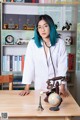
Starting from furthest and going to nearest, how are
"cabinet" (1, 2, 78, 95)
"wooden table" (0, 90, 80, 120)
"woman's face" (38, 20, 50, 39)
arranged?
"cabinet" (1, 2, 78, 95) → "woman's face" (38, 20, 50, 39) → "wooden table" (0, 90, 80, 120)

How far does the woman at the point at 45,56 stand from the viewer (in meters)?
2.56

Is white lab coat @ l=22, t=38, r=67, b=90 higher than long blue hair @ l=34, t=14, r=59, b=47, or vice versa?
long blue hair @ l=34, t=14, r=59, b=47

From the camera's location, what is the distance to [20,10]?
160 inches

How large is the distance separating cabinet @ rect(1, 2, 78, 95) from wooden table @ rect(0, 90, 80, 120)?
180 centimetres

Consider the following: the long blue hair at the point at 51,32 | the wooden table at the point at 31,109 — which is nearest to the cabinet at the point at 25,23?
the long blue hair at the point at 51,32

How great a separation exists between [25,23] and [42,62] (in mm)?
1616

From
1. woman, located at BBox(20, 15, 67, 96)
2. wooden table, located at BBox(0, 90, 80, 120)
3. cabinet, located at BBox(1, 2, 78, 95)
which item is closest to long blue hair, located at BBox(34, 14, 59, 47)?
woman, located at BBox(20, 15, 67, 96)

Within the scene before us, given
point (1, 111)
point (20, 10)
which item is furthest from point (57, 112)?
point (20, 10)

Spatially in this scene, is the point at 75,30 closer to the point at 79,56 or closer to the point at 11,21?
the point at 79,56

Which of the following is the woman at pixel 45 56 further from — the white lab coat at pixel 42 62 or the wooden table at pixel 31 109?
the wooden table at pixel 31 109

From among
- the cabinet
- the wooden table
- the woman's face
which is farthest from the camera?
the cabinet

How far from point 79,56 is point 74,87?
0.52m

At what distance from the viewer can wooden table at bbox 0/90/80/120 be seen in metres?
1.81

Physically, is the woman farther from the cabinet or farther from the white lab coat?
the cabinet
